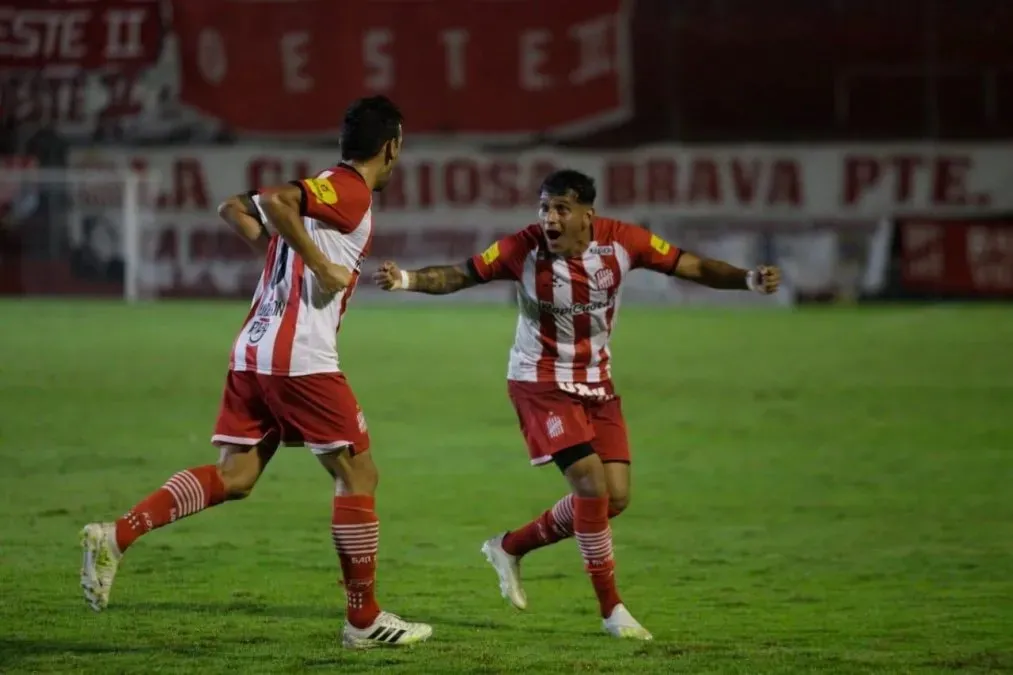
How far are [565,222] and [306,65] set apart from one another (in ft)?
80.5

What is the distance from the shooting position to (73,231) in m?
31.0

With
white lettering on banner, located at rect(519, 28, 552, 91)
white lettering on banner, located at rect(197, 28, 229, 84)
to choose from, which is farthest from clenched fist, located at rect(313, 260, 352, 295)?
white lettering on banner, located at rect(197, 28, 229, 84)

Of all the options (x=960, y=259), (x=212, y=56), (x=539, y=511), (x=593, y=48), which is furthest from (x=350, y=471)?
(x=212, y=56)

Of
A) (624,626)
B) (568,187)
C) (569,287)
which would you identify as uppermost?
(568,187)

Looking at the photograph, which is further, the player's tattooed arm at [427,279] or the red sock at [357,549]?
the player's tattooed arm at [427,279]

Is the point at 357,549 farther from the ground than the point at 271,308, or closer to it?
closer to it

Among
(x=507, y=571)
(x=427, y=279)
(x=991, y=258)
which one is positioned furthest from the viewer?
(x=991, y=258)

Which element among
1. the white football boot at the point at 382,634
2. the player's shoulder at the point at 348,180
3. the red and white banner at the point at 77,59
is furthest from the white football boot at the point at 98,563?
the red and white banner at the point at 77,59

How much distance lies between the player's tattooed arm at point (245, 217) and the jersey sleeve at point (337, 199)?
206mm

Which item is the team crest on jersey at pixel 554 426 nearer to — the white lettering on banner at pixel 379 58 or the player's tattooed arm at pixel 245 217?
the player's tattooed arm at pixel 245 217

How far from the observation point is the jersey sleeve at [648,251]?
726 centimetres

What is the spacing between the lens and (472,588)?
7.77 m

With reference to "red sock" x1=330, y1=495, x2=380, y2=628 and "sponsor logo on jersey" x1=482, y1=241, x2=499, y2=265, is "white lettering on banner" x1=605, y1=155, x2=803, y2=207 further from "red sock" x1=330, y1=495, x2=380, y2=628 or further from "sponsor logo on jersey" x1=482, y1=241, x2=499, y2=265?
"red sock" x1=330, y1=495, x2=380, y2=628

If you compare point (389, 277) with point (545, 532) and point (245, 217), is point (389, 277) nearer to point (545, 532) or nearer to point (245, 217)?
point (245, 217)
